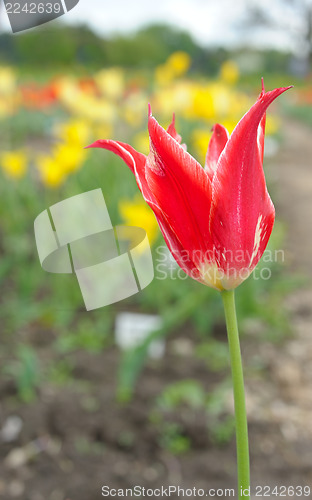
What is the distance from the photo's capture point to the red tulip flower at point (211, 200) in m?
0.53

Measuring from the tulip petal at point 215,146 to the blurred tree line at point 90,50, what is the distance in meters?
19.0

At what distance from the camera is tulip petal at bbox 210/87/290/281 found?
1.72ft

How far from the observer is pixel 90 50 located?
20.5 meters

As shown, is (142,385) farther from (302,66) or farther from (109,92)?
(302,66)

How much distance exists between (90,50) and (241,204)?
21197 millimetres

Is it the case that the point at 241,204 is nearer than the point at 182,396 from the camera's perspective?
Yes

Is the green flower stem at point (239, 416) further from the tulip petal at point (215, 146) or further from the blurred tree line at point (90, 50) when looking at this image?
the blurred tree line at point (90, 50)

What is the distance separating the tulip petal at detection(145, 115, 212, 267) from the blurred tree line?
19108 mm

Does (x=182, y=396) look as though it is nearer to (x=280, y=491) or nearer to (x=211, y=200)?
(x=280, y=491)

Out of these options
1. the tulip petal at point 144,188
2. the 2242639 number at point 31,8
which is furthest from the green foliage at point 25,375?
the tulip petal at point 144,188

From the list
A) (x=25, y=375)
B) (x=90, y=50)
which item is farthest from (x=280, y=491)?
(x=90, y=50)

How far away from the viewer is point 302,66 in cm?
2672

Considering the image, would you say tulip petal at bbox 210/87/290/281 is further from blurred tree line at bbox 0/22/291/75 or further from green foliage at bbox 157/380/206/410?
blurred tree line at bbox 0/22/291/75

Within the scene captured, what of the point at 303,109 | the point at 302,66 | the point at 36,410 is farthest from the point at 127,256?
the point at 302,66
